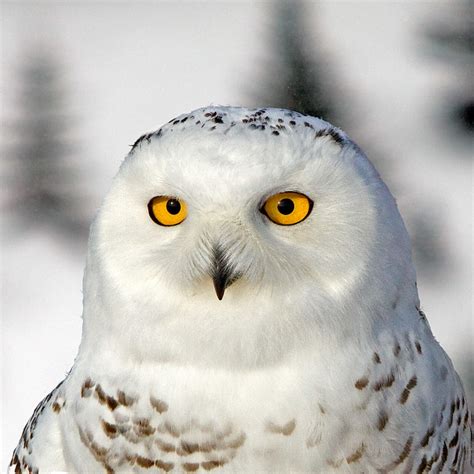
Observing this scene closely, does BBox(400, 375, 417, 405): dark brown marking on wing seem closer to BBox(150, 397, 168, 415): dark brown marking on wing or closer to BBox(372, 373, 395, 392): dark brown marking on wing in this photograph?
BBox(372, 373, 395, 392): dark brown marking on wing

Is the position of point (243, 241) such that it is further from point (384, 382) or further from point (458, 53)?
point (458, 53)

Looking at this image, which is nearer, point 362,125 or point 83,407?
point 83,407

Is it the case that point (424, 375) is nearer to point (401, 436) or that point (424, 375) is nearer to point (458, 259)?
point (401, 436)

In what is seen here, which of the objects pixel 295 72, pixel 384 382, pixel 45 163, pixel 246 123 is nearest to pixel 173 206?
pixel 246 123

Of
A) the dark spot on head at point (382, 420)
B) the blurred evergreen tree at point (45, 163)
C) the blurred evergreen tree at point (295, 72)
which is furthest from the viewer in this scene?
the blurred evergreen tree at point (45, 163)

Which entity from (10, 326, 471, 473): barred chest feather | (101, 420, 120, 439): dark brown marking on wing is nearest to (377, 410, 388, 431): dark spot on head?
(10, 326, 471, 473): barred chest feather

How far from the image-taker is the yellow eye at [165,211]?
111 centimetres

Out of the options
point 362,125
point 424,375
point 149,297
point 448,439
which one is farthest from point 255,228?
point 362,125

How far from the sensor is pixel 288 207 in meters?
1.09

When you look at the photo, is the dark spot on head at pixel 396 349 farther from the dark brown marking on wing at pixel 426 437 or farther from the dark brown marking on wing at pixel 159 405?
the dark brown marking on wing at pixel 159 405

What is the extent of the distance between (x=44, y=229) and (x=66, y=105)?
377mm

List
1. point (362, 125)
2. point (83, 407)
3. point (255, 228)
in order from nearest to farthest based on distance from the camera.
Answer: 1. point (255, 228)
2. point (83, 407)
3. point (362, 125)

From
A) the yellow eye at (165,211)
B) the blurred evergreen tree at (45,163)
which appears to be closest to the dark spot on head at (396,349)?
the yellow eye at (165,211)

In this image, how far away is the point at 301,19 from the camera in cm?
246
